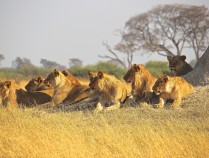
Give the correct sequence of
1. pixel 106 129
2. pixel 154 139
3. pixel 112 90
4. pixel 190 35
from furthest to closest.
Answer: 1. pixel 190 35
2. pixel 112 90
3. pixel 106 129
4. pixel 154 139

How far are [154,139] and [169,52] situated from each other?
955 inches

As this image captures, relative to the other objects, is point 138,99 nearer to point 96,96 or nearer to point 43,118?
point 96,96

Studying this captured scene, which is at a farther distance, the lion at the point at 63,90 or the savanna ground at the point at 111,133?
the lion at the point at 63,90

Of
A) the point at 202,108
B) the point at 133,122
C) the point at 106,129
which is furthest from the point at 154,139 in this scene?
the point at 202,108

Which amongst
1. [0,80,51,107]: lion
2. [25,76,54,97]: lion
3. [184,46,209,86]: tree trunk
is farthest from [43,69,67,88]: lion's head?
[184,46,209,86]: tree trunk

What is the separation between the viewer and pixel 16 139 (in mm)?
6949

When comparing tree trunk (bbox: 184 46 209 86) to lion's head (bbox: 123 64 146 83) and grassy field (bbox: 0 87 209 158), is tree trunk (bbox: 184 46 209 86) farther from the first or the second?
grassy field (bbox: 0 87 209 158)

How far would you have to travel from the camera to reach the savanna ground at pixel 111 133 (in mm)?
6309

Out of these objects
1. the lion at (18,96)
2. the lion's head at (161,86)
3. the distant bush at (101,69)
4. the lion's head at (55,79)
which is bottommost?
the distant bush at (101,69)

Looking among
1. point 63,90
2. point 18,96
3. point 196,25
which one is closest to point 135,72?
point 63,90

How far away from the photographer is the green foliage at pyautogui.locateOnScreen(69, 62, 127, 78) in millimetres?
28227

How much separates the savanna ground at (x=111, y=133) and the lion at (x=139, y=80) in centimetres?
75

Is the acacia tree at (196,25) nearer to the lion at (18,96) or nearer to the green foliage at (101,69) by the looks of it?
the green foliage at (101,69)

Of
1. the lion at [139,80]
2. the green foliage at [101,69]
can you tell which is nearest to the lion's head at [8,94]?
the lion at [139,80]
